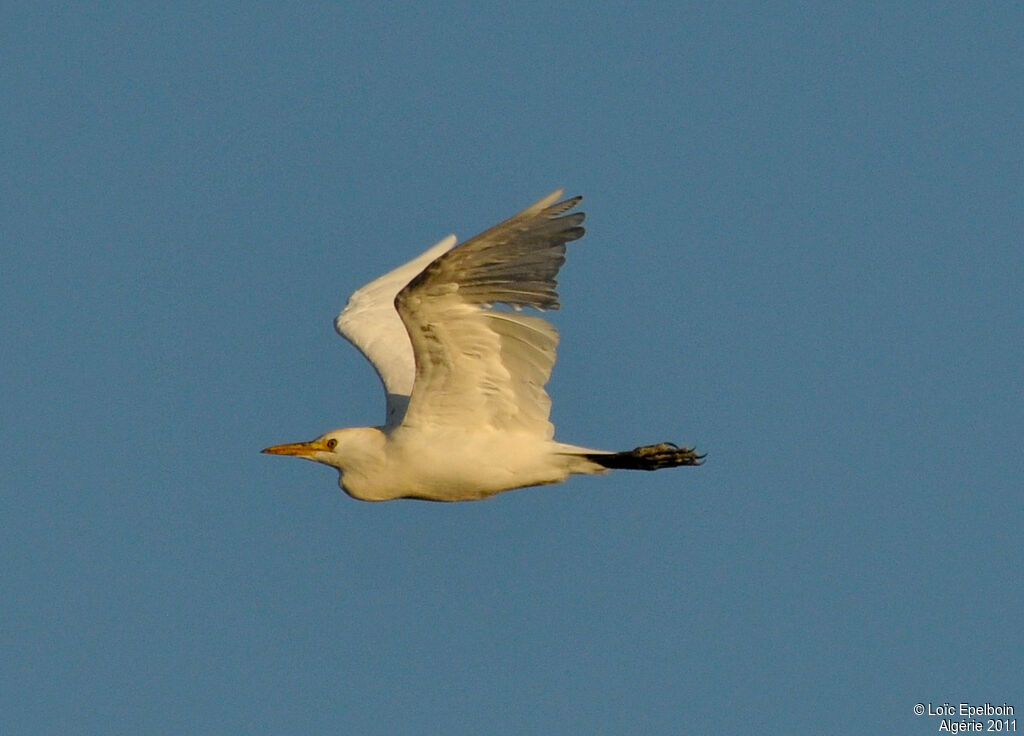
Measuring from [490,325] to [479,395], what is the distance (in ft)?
2.90

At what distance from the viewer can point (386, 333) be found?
17.5 metres

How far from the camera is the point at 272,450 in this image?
15555 millimetres

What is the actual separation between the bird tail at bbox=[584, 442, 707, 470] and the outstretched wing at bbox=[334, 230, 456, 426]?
7.20 ft

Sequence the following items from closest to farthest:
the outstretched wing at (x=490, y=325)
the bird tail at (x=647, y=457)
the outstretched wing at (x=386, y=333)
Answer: the outstretched wing at (x=490, y=325)
the bird tail at (x=647, y=457)
the outstretched wing at (x=386, y=333)

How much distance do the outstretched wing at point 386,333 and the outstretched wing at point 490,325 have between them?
4.66ft

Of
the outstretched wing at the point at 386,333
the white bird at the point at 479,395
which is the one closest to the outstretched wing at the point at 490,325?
the white bird at the point at 479,395

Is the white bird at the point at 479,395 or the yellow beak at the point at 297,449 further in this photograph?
the yellow beak at the point at 297,449

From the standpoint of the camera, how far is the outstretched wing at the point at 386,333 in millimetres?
16641

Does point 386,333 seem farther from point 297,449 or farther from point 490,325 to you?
point 490,325

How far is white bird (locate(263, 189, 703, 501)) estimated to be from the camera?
13031mm

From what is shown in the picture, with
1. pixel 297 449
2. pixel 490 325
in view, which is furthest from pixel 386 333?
pixel 490 325

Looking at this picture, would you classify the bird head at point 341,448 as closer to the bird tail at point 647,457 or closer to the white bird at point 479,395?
the white bird at point 479,395

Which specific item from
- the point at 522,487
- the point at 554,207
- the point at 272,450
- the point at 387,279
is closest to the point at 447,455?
the point at 522,487

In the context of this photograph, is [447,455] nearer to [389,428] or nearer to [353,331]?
[389,428]
